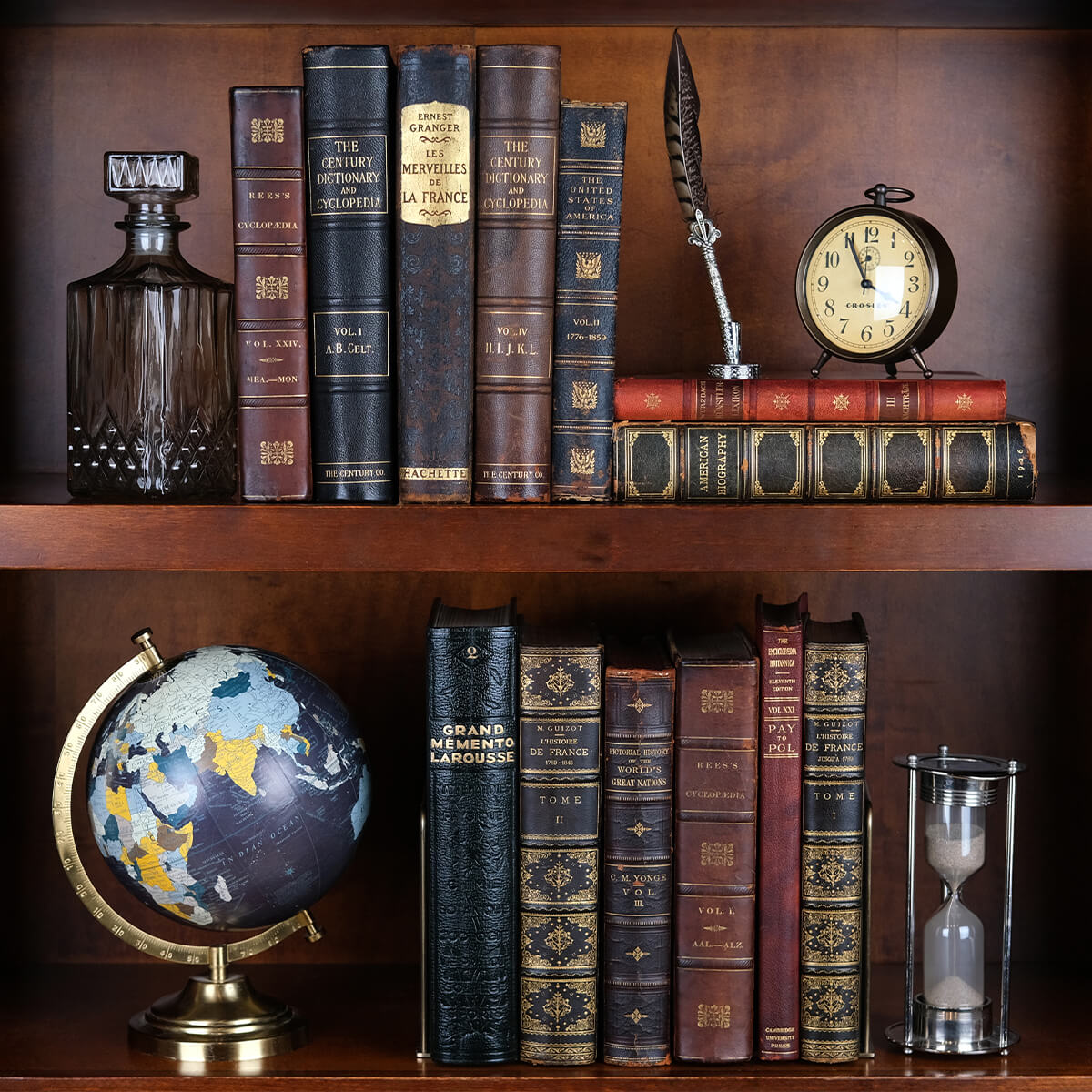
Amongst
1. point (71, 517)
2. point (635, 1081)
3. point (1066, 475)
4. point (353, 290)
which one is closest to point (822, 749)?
point (635, 1081)

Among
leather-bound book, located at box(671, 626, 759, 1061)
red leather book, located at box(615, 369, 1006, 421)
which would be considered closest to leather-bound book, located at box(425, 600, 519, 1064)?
leather-bound book, located at box(671, 626, 759, 1061)

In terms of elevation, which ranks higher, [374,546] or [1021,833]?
[374,546]

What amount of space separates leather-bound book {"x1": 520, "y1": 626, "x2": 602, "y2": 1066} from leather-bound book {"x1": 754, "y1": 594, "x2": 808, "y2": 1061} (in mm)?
138

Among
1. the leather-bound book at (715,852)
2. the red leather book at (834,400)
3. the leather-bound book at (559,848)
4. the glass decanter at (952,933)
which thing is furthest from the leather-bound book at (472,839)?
the glass decanter at (952,933)

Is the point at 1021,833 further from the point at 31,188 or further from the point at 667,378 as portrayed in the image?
the point at 31,188

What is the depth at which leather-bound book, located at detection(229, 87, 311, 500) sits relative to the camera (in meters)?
1.08

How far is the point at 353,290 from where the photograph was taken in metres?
1.09

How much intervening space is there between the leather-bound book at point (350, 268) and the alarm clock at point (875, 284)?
38 cm

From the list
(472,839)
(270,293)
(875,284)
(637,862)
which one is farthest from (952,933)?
(270,293)

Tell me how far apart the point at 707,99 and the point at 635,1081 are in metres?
0.92

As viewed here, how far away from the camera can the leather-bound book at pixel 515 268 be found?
107 cm

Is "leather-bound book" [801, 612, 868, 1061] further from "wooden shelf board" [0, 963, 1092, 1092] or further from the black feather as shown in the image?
the black feather

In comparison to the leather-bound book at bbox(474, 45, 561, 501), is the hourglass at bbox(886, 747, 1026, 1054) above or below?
below

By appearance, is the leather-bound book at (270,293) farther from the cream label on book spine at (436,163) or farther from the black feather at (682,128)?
the black feather at (682,128)
